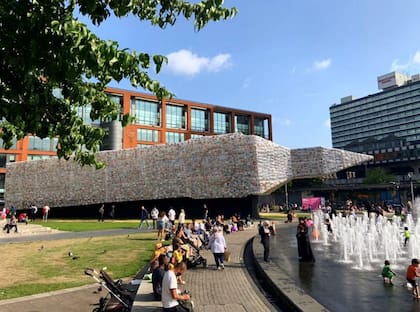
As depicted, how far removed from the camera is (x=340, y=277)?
11633 mm

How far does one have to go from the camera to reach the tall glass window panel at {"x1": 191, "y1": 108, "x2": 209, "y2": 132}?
8072 cm

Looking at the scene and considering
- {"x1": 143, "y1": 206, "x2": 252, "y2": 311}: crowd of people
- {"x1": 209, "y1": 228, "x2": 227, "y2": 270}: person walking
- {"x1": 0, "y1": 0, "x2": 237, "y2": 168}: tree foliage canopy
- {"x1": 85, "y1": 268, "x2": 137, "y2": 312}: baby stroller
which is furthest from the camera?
{"x1": 209, "y1": 228, "x2": 227, "y2": 270}: person walking

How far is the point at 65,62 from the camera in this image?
4.98 meters

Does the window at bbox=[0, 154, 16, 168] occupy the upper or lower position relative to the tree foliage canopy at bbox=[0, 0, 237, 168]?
upper

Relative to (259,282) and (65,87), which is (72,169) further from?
(65,87)

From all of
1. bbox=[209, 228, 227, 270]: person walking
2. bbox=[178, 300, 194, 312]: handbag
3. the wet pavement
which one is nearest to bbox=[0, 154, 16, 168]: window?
the wet pavement

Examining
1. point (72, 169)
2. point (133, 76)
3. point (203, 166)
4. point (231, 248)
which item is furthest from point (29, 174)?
point (133, 76)

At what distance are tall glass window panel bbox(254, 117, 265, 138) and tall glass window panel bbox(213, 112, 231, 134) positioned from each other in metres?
7.88

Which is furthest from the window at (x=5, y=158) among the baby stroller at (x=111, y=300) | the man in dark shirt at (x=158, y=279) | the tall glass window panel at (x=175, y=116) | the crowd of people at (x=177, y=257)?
the man in dark shirt at (x=158, y=279)

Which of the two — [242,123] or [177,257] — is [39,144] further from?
[177,257]

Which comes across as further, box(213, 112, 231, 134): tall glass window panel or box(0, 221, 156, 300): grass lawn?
box(213, 112, 231, 134): tall glass window panel

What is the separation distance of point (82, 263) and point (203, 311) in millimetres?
8481

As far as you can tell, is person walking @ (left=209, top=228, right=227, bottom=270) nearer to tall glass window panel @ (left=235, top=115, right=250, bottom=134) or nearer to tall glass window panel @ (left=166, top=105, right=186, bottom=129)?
tall glass window panel @ (left=166, top=105, right=186, bottom=129)

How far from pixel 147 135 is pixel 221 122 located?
19.3m
